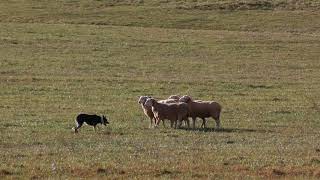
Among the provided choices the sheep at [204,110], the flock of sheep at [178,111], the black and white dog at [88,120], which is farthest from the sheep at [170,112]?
the black and white dog at [88,120]

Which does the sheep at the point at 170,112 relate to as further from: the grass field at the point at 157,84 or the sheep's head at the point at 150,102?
the grass field at the point at 157,84

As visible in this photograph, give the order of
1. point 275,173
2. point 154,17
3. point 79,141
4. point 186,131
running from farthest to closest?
point 154,17, point 186,131, point 79,141, point 275,173

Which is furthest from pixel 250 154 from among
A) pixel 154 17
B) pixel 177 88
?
pixel 154 17

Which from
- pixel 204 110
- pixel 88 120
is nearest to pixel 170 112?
pixel 204 110

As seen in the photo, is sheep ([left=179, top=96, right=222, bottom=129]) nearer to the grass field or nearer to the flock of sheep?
the flock of sheep

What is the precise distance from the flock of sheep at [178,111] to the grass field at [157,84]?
1.64 feet

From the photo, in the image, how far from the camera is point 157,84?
37562 mm

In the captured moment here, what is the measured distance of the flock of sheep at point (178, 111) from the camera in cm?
2544

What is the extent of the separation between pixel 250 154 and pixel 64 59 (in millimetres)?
30838

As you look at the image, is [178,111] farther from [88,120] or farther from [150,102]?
[88,120]

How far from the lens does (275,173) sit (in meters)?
15.9

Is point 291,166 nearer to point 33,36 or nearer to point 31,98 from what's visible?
point 31,98

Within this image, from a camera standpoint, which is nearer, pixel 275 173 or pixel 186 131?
pixel 275 173

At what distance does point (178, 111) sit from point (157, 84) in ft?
40.0
